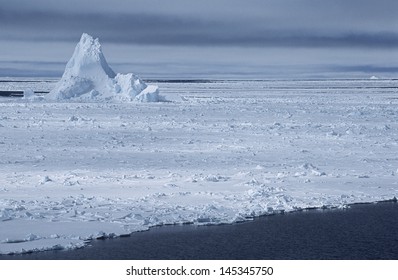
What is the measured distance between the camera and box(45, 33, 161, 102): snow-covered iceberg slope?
3947 centimetres

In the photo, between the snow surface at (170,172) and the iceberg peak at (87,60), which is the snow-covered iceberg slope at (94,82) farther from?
the snow surface at (170,172)

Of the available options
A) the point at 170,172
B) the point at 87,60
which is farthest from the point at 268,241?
the point at 87,60

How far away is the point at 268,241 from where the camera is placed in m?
8.88

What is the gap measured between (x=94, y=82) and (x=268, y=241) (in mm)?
33668

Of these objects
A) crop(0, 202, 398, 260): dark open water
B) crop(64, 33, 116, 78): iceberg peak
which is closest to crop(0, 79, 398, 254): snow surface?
crop(0, 202, 398, 260): dark open water

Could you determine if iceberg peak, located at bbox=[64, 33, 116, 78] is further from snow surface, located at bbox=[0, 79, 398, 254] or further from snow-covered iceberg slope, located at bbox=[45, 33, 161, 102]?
snow surface, located at bbox=[0, 79, 398, 254]

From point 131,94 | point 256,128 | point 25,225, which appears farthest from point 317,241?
point 131,94

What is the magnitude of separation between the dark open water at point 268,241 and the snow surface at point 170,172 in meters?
0.37

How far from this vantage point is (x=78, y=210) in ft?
33.4

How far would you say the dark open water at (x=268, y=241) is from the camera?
27.0 feet

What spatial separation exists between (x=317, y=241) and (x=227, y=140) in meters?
10.8

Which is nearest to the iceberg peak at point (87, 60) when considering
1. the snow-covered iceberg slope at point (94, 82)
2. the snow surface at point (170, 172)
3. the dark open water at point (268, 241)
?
the snow-covered iceberg slope at point (94, 82)

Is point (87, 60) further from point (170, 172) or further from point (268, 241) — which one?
point (268, 241)

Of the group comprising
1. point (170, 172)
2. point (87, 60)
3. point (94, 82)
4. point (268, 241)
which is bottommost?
point (268, 241)
